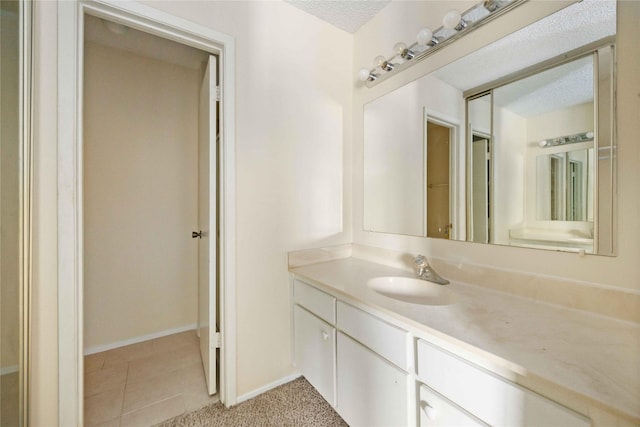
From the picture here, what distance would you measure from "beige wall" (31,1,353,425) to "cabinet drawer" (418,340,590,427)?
0.99 metres

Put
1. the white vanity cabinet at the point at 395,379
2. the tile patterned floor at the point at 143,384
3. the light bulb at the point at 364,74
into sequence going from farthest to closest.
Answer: the light bulb at the point at 364,74 → the tile patterned floor at the point at 143,384 → the white vanity cabinet at the point at 395,379

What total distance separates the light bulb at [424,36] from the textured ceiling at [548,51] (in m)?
0.21

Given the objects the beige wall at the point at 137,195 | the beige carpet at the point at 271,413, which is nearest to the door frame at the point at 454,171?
the beige carpet at the point at 271,413

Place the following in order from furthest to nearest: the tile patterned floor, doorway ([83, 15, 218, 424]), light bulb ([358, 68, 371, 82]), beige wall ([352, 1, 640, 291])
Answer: doorway ([83, 15, 218, 424]) → light bulb ([358, 68, 371, 82]) → the tile patterned floor → beige wall ([352, 1, 640, 291])

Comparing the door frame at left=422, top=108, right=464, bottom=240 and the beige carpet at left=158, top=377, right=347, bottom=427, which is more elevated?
the door frame at left=422, top=108, right=464, bottom=240

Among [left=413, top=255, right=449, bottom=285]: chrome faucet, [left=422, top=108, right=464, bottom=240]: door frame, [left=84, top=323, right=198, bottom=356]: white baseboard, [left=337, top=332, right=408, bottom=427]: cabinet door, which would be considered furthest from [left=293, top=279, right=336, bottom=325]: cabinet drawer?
[left=84, top=323, right=198, bottom=356]: white baseboard

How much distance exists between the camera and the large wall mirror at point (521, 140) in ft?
2.93

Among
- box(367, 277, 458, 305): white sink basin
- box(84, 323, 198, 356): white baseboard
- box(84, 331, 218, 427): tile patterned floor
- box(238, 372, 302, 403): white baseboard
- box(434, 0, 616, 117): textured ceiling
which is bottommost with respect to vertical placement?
box(84, 331, 218, 427): tile patterned floor

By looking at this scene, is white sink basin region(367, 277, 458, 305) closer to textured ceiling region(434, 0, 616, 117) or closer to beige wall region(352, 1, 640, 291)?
beige wall region(352, 1, 640, 291)

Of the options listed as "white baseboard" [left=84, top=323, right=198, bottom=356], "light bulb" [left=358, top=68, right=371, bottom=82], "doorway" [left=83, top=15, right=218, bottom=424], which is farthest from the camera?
"white baseboard" [left=84, top=323, right=198, bottom=356]

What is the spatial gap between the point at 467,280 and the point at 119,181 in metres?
2.64

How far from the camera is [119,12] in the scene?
1.16m

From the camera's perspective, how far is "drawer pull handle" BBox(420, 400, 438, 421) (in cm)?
83

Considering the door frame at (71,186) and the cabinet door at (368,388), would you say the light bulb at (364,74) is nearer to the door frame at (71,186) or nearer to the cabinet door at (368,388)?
the door frame at (71,186)
